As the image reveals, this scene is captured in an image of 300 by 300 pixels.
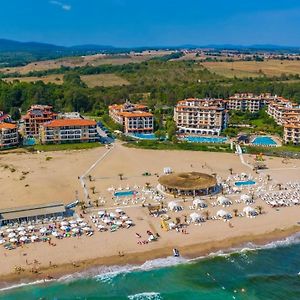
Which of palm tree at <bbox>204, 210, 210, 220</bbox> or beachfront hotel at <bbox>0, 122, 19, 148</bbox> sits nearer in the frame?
palm tree at <bbox>204, 210, 210, 220</bbox>

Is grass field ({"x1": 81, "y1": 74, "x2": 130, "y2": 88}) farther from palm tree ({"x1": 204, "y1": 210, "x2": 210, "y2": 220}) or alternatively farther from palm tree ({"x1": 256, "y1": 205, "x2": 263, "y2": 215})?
palm tree ({"x1": 256, "y1": 205, "x2": 263, "y2": 215})

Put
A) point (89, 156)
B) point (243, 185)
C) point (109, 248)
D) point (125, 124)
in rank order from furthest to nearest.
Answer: point (125, 124), point (89, 156), point (243, 185), point (109, 248)

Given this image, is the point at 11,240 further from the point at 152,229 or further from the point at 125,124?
the point at 125,124

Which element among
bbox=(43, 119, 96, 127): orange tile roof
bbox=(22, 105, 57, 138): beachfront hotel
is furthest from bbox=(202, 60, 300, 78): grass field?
bbox=(43, 119, 96, 127): orange tile roof

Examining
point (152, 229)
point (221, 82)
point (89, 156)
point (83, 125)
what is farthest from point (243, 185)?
point (221, 82)

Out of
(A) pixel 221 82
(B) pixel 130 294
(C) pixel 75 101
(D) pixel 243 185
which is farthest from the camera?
(A) pixel 221 82

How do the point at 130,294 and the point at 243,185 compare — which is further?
the point at 243,185

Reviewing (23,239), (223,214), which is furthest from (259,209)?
(23,239)

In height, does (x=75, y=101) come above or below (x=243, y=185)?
above
